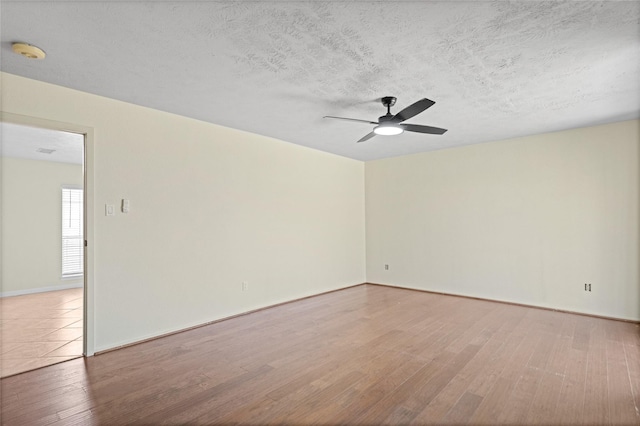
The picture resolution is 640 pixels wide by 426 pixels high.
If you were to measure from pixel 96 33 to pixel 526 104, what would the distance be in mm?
Answer: 4015

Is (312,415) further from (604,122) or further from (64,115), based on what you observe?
(604,122)

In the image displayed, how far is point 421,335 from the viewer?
141 inches

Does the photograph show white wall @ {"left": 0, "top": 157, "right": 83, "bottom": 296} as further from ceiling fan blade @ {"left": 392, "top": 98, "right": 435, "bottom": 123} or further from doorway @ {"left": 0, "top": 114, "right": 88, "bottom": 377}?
ceiling fan blade @ {"left": 392, "top": 98, "right": 435, "bottom": 123}

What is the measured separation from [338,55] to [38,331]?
4658 millimetres

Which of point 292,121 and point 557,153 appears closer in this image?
point 292,121

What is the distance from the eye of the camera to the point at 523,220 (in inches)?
195

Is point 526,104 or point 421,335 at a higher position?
point 526,104

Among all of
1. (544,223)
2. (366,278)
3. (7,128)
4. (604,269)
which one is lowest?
(366,278)

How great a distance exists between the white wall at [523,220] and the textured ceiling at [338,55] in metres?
0.89

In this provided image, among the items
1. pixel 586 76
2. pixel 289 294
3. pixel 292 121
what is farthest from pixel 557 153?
pixel 289 294

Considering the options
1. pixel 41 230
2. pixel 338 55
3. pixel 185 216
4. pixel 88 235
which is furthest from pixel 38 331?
pixel 338 55

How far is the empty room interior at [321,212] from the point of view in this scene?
2162 mm

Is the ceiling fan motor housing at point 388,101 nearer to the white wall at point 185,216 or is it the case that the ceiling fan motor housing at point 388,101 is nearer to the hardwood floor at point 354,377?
the white wall at point 185,216

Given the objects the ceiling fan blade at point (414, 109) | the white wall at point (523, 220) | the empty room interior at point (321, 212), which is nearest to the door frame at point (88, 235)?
the empty room interior at point (321, 212)
